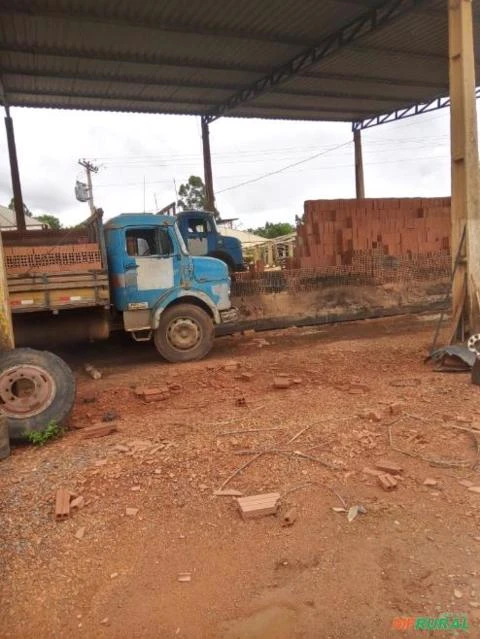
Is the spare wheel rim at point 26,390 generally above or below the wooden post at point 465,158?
below

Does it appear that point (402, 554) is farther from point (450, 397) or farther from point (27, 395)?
point (27, 395)

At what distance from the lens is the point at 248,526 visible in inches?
137

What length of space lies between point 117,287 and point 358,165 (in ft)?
55.0

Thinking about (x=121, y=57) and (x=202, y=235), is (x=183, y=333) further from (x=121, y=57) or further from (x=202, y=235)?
(x=121, y=57)

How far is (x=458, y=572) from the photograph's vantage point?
2916 millimetres

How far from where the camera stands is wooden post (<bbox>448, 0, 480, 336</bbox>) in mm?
8039

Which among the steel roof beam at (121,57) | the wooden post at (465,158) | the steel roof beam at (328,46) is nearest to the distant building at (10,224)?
the steel roof beam at (121,57)

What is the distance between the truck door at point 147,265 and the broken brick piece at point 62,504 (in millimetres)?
5237

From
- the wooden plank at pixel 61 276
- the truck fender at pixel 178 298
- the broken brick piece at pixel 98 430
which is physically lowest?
the broken brick piece at pixel 98 430

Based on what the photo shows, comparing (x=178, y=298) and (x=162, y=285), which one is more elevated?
(x=162, y=285)

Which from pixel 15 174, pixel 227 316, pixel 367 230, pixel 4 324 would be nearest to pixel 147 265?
pixel 227 316

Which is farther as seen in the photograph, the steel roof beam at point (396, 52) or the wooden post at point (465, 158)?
the steel roof beam at point (396, 52)

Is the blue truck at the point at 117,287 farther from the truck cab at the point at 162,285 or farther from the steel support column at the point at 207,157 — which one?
the steel support column at the point at 207,157

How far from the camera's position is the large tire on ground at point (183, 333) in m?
9.07
